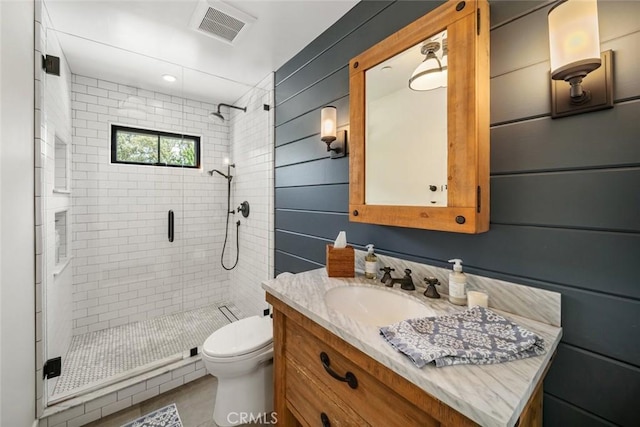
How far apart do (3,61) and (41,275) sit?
1028 millimetres

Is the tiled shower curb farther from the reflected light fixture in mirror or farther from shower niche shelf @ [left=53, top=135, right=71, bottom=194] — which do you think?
the reflected light fixture in mirror

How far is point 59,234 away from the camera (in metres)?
1.99

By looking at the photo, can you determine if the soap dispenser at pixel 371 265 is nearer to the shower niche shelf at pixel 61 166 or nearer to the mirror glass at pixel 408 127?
the mirror glass at pixel 408 127

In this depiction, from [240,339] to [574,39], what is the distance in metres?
1.96

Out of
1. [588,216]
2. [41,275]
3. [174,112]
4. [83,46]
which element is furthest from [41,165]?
[588,216]

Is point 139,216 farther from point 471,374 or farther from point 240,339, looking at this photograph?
point 471,374

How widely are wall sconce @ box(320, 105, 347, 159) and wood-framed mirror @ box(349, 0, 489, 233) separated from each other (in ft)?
0.55

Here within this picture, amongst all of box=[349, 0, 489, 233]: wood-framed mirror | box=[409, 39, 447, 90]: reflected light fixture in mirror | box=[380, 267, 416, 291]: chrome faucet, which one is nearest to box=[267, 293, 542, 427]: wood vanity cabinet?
box=[380, 267, 416, 291]: chrome faucet

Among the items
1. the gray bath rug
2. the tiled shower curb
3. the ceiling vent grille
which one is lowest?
the gray bath rug

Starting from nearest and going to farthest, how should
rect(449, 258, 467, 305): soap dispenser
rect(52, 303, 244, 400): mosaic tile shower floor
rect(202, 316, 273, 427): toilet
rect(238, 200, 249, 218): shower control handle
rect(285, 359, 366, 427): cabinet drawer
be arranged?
rect(285, 359, 366, 427): cabinet drawer
rect(449, 258, 467, 305): soap dispenser
rect(202, 316, 273, 427): toilet
rect(52, 303, 244, 400): mosaic tile shower floor
rect(238, 200, 249, 218): shower control handle

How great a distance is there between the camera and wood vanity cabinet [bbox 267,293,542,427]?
62 centimetres

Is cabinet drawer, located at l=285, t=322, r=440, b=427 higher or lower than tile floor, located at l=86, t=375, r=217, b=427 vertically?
higher

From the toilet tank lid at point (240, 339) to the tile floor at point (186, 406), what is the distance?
482mm

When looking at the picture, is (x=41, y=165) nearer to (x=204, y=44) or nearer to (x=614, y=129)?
(x=204, y=44)
